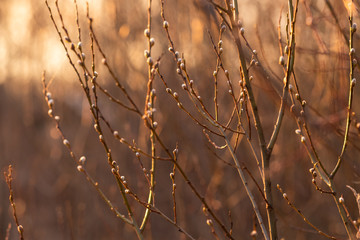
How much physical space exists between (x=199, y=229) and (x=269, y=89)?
5.15 m

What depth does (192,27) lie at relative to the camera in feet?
22.9

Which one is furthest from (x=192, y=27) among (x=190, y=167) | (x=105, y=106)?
(x=105, y=106)

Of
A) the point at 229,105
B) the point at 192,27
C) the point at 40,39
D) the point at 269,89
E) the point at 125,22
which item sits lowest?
the point at 269,89

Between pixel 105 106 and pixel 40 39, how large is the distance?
1.82 meters

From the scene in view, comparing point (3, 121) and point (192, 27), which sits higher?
point (3, 121)

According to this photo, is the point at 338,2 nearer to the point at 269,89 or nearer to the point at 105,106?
the point at 269,89

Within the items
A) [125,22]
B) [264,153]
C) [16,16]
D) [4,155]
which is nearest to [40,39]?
[16,16]

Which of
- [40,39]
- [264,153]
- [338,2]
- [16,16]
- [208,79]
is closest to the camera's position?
[264,153]

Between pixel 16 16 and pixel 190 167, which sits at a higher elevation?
pixel 16 16

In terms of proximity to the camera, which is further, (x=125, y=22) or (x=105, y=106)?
(x=105, y=106)

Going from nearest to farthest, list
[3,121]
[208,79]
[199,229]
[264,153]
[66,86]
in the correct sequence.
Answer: [264,153] → [208,79] → [199,229] → [66,86] → [3,121]

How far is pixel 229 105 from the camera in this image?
752cm

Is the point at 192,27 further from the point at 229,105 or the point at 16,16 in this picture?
the point at 16,16

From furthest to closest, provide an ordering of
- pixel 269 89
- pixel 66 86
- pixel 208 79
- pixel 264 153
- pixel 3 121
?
pixel 3 121
pixel 66 86
pixel 208 79
pixel 269 89
pixel 264 153
